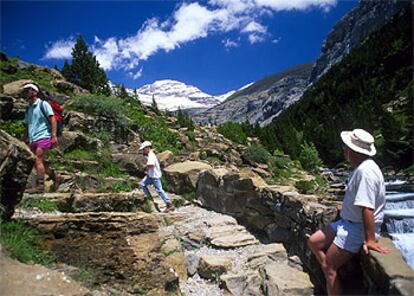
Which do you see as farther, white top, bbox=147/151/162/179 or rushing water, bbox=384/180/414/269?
white top, bbox=147/151/162/179

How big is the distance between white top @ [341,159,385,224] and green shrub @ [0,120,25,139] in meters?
10.2

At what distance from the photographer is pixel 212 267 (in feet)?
22.2

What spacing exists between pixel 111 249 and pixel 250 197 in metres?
5.58

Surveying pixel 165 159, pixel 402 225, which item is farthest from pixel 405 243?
pixel 165 159

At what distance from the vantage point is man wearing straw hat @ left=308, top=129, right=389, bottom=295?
3.64m

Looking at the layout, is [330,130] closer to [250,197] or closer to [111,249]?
[250,197]

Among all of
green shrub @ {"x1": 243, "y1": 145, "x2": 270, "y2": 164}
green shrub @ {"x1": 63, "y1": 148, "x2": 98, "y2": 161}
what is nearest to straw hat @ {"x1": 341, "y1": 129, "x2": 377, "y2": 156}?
green shrub @ {"x1": 63, "y1": 148, "x2": 98, "y2": 161}

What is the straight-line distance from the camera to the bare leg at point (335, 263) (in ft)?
12.5

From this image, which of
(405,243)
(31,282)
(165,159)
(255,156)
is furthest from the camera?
(255,156)

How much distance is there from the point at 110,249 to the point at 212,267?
2.35m

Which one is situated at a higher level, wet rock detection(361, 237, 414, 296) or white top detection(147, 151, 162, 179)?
white top detection(147, 151, 162, 179)

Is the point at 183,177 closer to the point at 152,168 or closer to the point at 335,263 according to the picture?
the point at 152,168

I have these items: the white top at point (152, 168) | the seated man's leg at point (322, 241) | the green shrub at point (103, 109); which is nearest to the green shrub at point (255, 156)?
the green shrub at point (103, 109)

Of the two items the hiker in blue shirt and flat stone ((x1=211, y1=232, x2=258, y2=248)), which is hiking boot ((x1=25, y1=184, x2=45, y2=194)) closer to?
the hiker in blue shirt
